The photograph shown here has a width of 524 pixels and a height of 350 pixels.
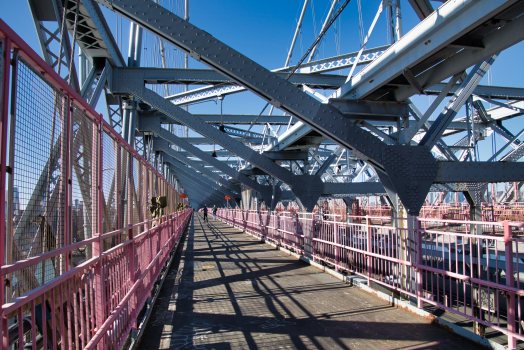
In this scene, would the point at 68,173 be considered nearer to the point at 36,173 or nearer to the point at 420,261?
the point at 36,173

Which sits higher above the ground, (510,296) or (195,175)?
(195,175)

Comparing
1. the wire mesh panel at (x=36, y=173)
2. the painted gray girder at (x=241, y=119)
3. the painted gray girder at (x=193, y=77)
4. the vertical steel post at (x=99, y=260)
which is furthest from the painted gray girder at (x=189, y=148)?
the wire mesh panel at (x=36, y=173)

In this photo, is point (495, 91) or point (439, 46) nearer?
point (439, 46)

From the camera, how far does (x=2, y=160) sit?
1.93 metres

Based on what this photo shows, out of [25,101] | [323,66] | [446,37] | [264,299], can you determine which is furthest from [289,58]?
[25,101]

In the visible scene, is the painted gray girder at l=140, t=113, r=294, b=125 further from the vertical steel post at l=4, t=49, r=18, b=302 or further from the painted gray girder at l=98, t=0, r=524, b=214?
the vertical steel post at l=4, t=49, r=18, b=302

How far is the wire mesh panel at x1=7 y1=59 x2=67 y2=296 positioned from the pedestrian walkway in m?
2.48

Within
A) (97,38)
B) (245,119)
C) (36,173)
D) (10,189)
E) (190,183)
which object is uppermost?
(97,38)

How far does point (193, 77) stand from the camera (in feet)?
41.8

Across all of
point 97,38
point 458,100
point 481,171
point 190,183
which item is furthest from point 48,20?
point 190,183

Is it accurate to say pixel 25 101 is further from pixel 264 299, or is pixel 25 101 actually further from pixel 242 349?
pixel 264 299

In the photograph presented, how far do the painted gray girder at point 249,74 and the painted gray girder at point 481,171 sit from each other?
142 centimetres

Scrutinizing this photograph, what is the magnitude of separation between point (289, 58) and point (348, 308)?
365 inches

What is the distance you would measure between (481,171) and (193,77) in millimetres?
9272
